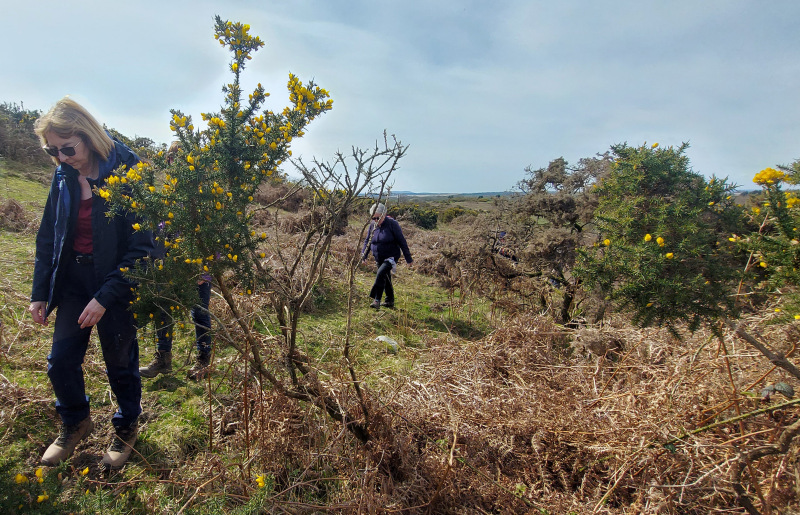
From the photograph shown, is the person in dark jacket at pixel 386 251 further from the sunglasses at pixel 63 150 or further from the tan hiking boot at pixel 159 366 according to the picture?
the sunglasses at pixel 63 150

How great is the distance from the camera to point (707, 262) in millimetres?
1725

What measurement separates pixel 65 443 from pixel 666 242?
11.5 feet

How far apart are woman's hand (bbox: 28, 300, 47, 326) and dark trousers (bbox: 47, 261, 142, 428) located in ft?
0.33

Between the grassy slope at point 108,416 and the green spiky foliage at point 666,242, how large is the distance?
5.65ft

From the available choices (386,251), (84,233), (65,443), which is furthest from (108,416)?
(386,251)

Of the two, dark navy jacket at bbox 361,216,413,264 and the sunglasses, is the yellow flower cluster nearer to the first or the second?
the sunglasses

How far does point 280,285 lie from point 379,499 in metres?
1.26

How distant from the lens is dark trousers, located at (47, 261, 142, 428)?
2.17 m

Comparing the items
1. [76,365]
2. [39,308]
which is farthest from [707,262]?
[39,308]

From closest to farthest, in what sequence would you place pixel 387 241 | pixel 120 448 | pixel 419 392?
1. pixel 120 448
2. pixel 419 392
3. pixel 387 241

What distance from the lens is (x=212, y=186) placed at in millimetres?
1763

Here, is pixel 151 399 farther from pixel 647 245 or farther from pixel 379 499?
pixel 647 245

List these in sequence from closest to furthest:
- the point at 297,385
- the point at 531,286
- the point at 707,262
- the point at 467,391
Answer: the point at 707,262 → the point at 297,385 → the point at 467,391 → the point at 531,286

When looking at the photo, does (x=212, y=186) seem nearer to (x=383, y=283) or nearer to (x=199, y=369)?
(x=199, y=369)
